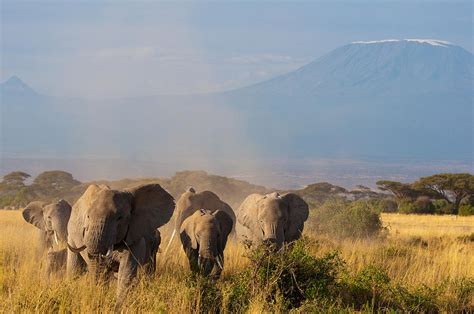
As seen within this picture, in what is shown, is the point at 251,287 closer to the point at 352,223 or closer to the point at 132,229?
the point at 132,229

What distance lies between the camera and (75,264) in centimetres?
1227

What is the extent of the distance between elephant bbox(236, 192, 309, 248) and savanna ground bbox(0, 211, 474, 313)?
0.59 meters

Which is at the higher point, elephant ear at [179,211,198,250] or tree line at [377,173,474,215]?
elephant ear at [179,211,198,250]

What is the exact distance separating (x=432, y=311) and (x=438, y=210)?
4079 cm

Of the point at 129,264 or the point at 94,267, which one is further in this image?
the point at 129,264

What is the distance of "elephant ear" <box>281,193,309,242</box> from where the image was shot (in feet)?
56.7

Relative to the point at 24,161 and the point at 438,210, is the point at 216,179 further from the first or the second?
the point at 24,161

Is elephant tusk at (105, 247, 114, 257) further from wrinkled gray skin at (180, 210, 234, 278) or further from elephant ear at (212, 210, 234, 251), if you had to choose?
elephant ear at (212, 210, 234, 251)

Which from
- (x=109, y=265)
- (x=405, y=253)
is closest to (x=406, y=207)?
(x=405, y=253)

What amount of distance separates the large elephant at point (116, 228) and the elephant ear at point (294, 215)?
15.6ft

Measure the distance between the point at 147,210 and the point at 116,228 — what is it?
3.38 feet

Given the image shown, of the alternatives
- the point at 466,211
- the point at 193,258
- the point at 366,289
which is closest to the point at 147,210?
the point at 193,258

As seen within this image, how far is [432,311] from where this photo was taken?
43.3 ft

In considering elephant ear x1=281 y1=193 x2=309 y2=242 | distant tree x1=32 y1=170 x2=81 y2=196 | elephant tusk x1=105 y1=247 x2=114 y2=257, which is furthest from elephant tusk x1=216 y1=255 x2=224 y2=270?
distant tree x1=32 y1=170 x2=81 y2=196
